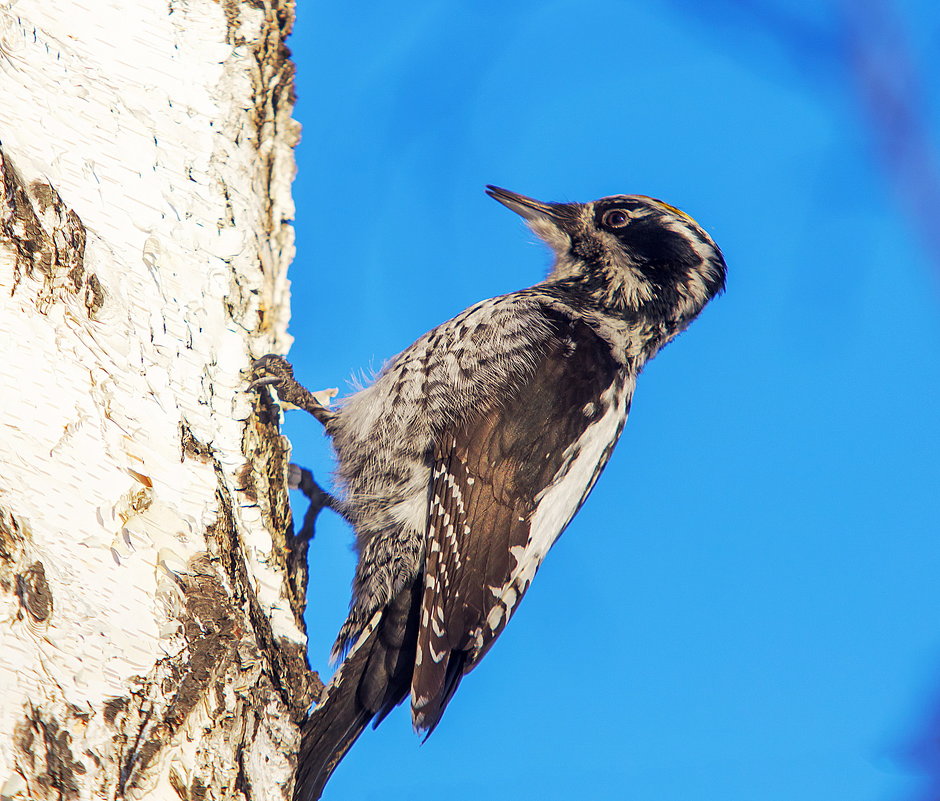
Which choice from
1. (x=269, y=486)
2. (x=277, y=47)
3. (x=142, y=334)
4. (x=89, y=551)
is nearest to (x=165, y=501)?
(x=89, y=551)

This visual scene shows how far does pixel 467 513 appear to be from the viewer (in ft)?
6.63

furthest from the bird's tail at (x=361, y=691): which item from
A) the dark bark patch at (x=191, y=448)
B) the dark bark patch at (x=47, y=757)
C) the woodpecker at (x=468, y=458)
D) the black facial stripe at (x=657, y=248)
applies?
the black facial stripe at (x=657, y=248)

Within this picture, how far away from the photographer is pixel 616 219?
2523 millimetres

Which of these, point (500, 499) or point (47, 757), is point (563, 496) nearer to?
point (500, 499)

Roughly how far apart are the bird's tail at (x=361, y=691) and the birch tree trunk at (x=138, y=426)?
0.19 ft

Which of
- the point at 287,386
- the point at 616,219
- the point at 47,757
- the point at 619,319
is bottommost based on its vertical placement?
the point at 47,757

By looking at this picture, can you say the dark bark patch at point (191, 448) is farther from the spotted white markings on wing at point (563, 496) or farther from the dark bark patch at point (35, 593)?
the spotted white markings on wing at point (563, 496)

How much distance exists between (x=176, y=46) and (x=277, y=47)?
381 millimetres

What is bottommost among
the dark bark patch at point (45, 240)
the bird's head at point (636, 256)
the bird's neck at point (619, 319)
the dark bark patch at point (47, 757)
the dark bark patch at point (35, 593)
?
the dark bark patch at point (47, 757)

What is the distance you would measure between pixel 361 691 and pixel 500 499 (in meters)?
0.54

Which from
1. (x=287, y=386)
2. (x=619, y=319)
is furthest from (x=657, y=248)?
(x=287, y=386)

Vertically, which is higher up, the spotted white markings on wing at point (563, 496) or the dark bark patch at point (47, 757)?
the spotted white markings on wing at point (563, 496)

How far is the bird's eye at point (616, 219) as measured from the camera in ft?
8.25

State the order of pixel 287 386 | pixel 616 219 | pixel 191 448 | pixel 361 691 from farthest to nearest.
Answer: pixel 616 219 → pixel 287 386 → pixel 361 691 → pixel 191 448
